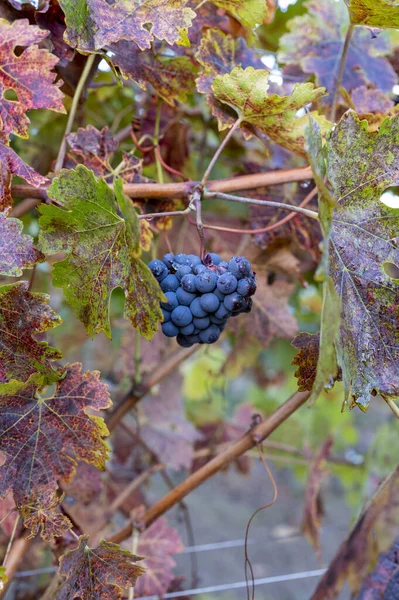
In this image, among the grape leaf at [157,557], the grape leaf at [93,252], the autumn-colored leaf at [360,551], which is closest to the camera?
the grape leaf at [93,252]

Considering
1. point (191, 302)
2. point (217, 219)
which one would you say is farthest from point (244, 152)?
point (191, 302)

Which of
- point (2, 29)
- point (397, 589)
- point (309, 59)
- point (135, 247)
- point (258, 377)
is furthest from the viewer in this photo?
point (258, 377)

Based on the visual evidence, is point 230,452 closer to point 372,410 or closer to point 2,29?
point 2,29

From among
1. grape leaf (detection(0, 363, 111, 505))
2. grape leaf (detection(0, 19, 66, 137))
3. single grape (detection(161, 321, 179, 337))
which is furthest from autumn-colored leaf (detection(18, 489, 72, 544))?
grape leaf (detection(0, 19, 66, 137))

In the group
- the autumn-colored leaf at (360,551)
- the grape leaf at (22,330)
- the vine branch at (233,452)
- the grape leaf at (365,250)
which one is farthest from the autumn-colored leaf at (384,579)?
the grape leaf at (22,330)

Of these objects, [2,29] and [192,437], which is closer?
[2,29]

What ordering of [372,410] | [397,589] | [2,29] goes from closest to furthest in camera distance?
[2,29], [397,589], [372,410]

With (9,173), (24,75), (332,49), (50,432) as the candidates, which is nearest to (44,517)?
(50,432)

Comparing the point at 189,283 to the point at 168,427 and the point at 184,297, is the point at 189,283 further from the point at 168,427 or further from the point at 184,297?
the point at 168,427

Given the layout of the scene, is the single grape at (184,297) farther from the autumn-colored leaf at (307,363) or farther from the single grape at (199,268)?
the autumn-colored leaf at (307,363)
